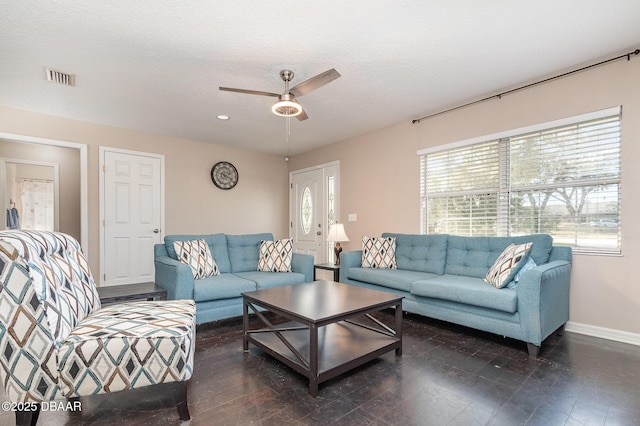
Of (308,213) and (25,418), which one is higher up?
(308,213)

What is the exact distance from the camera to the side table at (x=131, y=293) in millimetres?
2451

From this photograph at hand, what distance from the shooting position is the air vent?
2.89 meters

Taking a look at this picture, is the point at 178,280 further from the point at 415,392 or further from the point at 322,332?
the point at 415,392

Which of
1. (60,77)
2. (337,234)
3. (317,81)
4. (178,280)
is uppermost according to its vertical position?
(60,77)

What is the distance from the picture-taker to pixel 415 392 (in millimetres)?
1838

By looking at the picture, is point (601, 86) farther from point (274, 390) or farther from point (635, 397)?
point (274, 390)

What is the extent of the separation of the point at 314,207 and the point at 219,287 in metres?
3.05

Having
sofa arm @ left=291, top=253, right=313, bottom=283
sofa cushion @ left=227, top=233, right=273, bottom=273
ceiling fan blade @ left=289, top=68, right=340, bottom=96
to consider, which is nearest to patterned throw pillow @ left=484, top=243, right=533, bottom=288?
sofa arm @ left=291, top=253, right=313, bottom=283

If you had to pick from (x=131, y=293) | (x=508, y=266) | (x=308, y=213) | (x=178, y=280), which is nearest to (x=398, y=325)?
(x=508, y=266)

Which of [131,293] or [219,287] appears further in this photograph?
[219,287]

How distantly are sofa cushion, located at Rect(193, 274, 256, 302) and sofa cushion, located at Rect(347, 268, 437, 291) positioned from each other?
1.28m

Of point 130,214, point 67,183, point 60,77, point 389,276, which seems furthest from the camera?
point 67,183

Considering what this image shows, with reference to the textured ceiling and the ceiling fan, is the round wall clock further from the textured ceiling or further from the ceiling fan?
the ceiling fan

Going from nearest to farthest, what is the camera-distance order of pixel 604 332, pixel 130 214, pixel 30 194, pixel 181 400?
pixel 181 400
pixel 604 332
pixel 130 214
pixel 30 194
